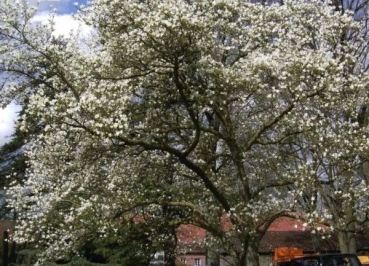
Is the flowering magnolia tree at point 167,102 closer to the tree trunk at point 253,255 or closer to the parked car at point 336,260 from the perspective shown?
the tree trunk at point 253,255

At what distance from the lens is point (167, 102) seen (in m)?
14.3

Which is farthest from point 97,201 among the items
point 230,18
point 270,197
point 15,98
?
point 230,18

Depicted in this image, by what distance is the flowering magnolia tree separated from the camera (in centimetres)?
1185


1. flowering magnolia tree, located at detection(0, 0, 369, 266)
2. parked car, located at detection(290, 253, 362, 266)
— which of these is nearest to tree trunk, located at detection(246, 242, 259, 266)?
flowering magnolia tree, located at detection(0, 0, 369, 266)

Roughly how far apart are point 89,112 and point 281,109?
5033 mm

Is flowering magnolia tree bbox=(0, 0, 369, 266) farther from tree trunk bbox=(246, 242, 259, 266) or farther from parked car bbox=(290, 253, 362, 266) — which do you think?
parked car bbox=(290, 253, 362, 266)

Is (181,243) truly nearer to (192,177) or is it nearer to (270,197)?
(192,177)

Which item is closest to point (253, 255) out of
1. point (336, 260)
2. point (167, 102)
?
point (336, 260)

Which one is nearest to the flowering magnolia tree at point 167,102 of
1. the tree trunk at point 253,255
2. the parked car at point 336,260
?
the tree trunk at point 253,255

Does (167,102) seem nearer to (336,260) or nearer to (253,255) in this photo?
(253,255)

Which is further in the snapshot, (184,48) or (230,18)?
(230,18)

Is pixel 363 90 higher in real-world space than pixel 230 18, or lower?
lower

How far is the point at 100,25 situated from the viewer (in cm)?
1313

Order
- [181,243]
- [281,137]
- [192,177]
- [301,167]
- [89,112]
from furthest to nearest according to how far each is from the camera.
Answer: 1. [181,243]
2. [192,177]
3. [281,137]
4. [301,167]
5. [89,112]
